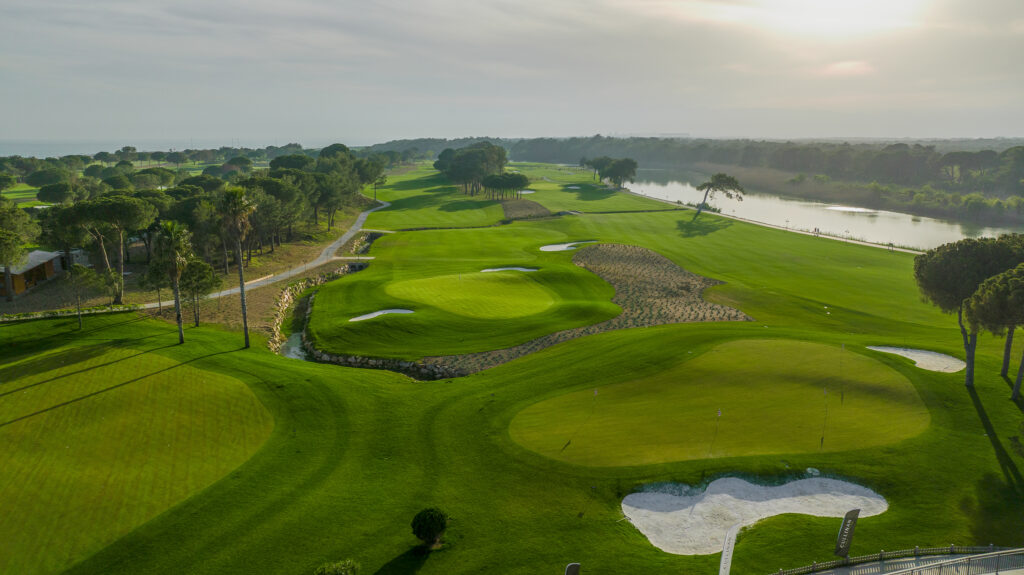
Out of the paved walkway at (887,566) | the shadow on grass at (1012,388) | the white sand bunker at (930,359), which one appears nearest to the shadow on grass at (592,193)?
the white sand bunker at (930,359)

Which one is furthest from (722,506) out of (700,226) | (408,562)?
(700,226)

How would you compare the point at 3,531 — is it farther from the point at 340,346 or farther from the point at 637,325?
the point at 637,325

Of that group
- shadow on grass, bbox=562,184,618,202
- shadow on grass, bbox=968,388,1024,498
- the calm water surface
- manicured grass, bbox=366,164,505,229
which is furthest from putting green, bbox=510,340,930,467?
shadow on grass, bbox=562,184,618,202

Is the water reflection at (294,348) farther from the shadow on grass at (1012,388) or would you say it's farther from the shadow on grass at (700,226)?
the shadow on grass at (700,226)

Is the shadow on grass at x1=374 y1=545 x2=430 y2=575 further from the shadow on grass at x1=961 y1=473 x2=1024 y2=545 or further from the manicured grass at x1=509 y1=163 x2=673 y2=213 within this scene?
the manicured grass at x1=509 y1=163 x2=673 y2=213

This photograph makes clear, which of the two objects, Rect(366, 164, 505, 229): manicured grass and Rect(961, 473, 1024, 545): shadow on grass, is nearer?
Rect(961, 473, 1024, 545): shadow on grass

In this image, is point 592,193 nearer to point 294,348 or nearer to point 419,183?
point 419,183

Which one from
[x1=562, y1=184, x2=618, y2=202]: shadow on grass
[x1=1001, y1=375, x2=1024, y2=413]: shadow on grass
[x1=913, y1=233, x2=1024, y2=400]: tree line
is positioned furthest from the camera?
[x1=562, y1=184, x2=618, y2=202]: shadow on grass
